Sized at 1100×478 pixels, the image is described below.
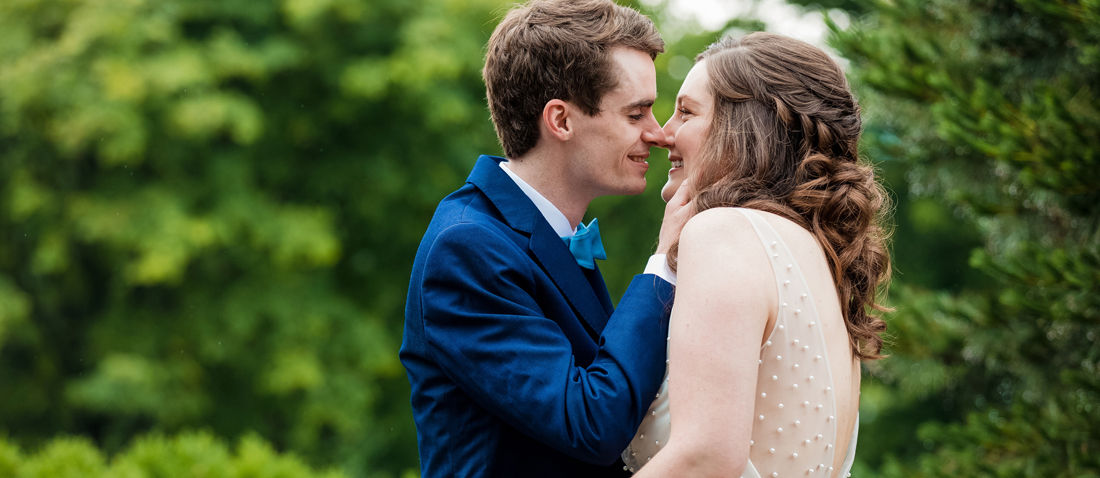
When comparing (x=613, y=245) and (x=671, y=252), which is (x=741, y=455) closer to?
(x=671, y=252)

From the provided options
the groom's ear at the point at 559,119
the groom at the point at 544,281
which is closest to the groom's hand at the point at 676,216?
the groom at the point at 544,281

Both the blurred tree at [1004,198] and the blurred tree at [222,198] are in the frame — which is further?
the blurred tree at [222,198]

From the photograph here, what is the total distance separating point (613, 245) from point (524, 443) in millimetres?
12737

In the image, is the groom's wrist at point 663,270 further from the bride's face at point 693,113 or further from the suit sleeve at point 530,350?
the bride's face at point 693,113

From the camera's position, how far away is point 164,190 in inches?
432

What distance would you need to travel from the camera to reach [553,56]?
107 inches

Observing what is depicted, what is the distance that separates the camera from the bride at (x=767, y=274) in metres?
1.98

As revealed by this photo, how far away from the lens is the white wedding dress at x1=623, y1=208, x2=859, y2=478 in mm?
2117

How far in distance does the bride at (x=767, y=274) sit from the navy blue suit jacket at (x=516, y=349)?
0.12 meters

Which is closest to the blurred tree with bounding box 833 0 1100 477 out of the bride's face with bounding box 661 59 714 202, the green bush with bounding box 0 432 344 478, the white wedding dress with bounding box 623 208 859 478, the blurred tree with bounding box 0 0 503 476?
the bride's face with bounding box 661 59 714 202

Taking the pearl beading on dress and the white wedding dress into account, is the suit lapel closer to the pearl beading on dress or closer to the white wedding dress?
the white wedding dress

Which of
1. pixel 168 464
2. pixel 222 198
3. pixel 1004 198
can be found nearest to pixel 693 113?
pixel 1004 198

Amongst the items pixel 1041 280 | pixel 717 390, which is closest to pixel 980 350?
pixel 1041 280

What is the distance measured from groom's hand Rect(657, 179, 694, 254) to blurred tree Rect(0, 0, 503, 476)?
27.0 feet
